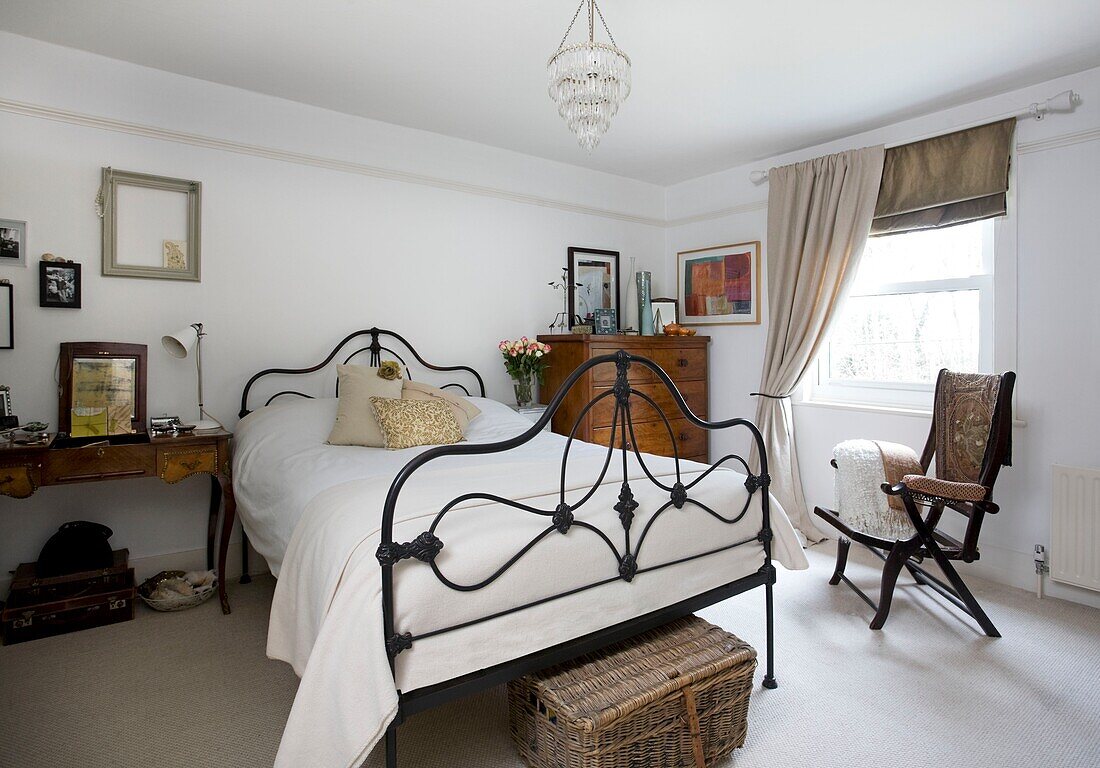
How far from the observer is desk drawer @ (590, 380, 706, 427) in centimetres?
417

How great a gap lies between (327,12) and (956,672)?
3.62m

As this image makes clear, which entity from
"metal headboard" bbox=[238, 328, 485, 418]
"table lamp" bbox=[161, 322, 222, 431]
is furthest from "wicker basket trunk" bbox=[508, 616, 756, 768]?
"metal headboard" bbox=[238, 328, 485, 418]

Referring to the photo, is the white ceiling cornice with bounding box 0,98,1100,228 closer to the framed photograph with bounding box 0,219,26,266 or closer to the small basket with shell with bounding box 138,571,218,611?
the framed photograph with bounding box 0,219,26,266

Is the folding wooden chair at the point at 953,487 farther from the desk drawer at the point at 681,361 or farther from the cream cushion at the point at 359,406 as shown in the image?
the cream cushion at the point at 359,406

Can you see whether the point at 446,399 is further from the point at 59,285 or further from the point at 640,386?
the point at 59,285

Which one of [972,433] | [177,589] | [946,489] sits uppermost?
[972,433]

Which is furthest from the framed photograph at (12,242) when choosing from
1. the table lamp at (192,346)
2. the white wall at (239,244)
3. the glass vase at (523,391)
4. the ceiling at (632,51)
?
the glass vase at (523,391)

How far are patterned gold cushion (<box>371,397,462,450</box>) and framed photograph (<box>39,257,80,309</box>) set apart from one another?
1.45m

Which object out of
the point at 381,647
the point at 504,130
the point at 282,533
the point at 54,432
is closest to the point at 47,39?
the point at 54,432

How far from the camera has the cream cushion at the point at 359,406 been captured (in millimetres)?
2904

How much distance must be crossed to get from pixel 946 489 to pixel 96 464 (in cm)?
366

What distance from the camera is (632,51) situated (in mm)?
2875

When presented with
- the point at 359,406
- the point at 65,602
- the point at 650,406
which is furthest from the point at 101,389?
the point at 650,406

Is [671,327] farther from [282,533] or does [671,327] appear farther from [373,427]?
[282,533]
